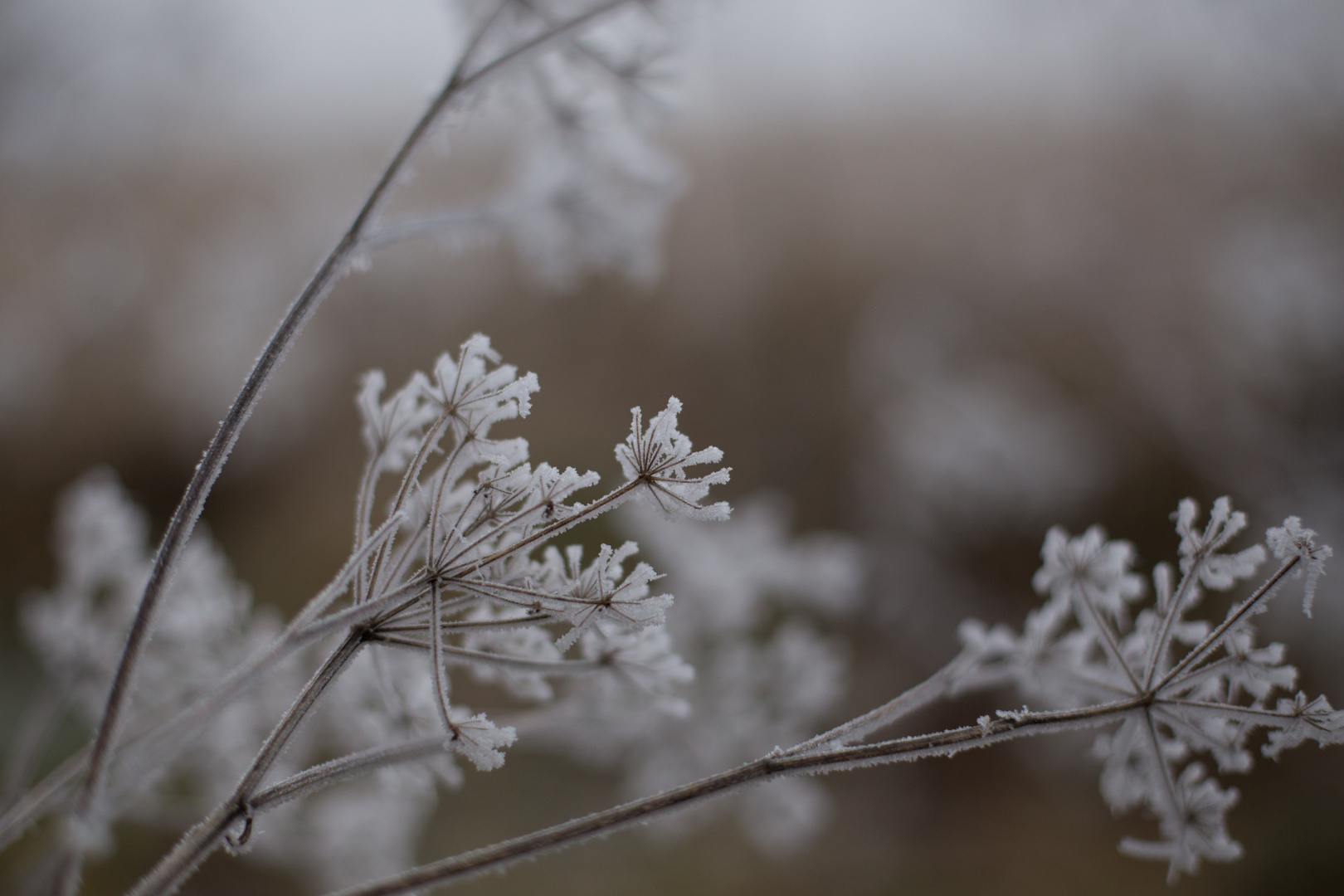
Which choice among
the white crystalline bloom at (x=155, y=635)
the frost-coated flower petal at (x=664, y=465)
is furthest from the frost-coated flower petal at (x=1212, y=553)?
the white crystalline bloom at (x=155, y=635)

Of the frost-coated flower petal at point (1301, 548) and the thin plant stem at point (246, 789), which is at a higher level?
the frost-coated flower petal at point (1301, 548)

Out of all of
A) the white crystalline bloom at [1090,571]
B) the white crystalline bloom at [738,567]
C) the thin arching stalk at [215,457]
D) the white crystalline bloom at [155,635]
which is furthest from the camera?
the white crystalline bloom at [738,567]

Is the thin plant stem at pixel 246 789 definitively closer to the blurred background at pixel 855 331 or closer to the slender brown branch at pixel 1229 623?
the slender brown branch at pixel 1229 623

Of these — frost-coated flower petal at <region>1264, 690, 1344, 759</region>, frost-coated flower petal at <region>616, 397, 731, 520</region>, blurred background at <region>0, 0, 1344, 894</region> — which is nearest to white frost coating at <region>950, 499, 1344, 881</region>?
frost-coated flower petal at <region>1264, 690, 1344, 759</region>

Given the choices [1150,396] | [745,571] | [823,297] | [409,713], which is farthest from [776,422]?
[409,713]

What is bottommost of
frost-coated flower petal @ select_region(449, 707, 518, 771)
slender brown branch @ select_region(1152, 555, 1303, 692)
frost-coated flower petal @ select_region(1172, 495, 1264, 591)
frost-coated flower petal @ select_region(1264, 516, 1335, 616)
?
frost-coated flower petal @ select_region(449, 707, 518, 771)

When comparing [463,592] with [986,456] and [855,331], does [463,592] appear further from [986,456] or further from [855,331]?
[855,331]

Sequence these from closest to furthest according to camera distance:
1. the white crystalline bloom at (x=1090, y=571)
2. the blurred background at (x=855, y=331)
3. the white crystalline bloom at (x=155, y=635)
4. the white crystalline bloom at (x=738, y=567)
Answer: the white crystalline bloom at (x=1090, y=571)
the white crystalline bloom at (x=155, y=635)
the white crystalline bloom at (x=738, y=567)
the blurred background at (x=855, y=331)

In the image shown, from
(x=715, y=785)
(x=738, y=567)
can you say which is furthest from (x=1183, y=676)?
(x=738, y=567)

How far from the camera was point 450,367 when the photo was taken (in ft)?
0.88

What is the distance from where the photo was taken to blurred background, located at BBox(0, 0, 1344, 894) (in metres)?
1.09

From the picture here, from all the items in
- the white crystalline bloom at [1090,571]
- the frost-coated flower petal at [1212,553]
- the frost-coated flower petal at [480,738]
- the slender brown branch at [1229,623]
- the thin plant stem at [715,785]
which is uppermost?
the white crystalline bloom at [1090,571]

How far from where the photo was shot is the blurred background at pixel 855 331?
1.09m

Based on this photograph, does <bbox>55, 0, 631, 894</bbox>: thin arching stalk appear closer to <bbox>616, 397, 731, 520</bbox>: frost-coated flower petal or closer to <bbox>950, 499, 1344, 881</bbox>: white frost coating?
<bbox>616, 397, 731, 520</bbox>: frost-coated flower petal
